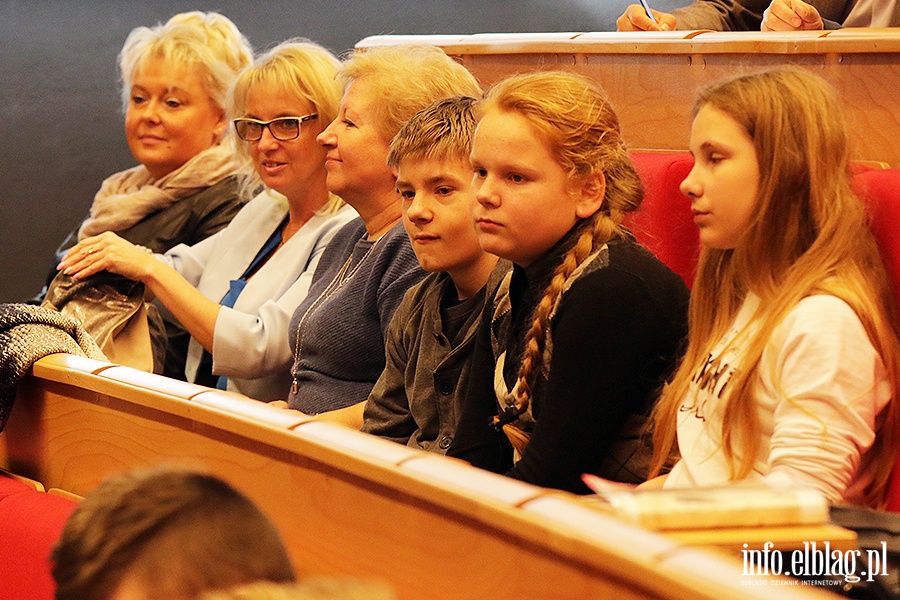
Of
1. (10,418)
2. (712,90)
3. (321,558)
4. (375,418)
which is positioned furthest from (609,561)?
(10,418)

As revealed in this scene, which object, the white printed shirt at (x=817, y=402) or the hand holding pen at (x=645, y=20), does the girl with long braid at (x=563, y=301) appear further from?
the hand holding pen at (x=645, y=20)

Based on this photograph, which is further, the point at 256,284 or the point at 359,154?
the point at 256,284

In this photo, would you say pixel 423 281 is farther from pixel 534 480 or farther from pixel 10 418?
pixel 10 418

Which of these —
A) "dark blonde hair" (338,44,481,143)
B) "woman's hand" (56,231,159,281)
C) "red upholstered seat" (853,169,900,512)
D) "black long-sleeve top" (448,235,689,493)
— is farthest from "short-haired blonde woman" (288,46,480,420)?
"red upholstered seat" (853,169,900,512)

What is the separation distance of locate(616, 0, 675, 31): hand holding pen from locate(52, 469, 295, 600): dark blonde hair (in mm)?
1670

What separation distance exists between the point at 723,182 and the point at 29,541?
88cm

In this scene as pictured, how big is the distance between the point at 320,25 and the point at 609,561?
3.19 metres

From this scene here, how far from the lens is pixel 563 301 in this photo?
131 cm

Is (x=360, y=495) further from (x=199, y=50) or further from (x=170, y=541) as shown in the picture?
(x=199, y=50)

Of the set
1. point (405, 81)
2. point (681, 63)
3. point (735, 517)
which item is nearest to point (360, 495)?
point (735, 517)

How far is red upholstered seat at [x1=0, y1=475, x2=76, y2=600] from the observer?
131cm

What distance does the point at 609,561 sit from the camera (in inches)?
29.8

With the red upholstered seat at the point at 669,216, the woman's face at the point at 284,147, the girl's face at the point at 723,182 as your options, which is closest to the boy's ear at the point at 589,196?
the girl's face at the point at 723,182

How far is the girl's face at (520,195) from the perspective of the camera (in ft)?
4.44
